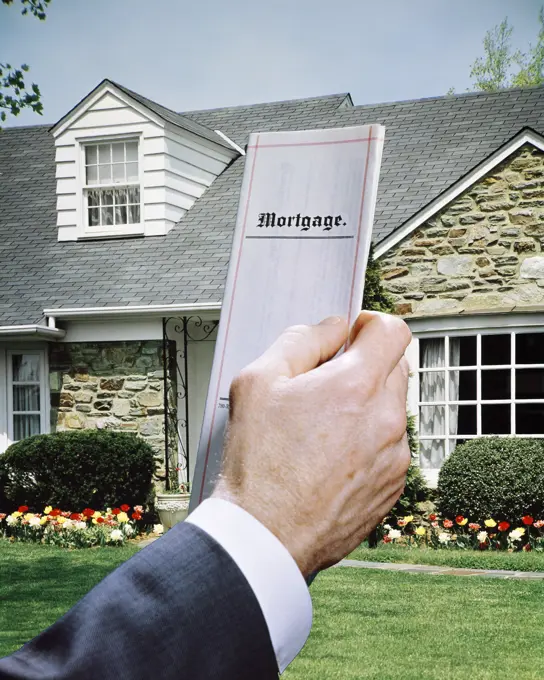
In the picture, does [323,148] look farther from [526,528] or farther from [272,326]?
[526,528]

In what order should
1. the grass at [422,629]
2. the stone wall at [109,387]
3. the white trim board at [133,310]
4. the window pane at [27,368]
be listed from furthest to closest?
the window pane at [27,368] < the stone wall at [109,387] < the white trim board at [133,310] < the grass at [422,629]

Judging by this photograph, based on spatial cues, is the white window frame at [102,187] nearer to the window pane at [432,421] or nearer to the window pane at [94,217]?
the window pane at [94,217]

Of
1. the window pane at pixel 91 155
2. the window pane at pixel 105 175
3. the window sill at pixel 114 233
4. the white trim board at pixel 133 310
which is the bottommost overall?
the white trim board at pixel 133 310

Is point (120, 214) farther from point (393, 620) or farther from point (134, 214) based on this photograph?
point (393, 620)

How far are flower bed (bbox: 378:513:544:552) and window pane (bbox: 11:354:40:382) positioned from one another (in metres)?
5.18

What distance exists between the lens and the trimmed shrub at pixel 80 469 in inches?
459

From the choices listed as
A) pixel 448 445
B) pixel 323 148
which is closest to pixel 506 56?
pixel 448 445

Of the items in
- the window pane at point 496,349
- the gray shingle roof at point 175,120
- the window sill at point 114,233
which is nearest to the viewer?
the window pane at point 496,349

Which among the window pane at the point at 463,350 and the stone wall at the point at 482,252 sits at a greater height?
the stone wall at the point at 482,252

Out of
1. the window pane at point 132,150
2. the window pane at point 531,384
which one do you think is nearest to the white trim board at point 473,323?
the window pane at point 531,384

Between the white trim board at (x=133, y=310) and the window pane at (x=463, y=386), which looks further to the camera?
the white trim board at (x=133, y=310)

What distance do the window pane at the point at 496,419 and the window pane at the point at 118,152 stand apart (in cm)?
641

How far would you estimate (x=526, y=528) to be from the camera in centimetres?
1023

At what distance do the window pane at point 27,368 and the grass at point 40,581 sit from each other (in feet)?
8.59
